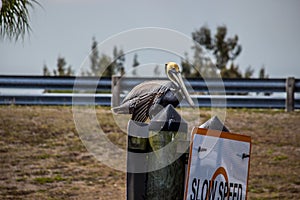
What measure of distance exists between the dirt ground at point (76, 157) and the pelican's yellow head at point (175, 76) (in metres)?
4.09

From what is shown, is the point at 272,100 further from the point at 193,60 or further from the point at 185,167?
the point at 185,167

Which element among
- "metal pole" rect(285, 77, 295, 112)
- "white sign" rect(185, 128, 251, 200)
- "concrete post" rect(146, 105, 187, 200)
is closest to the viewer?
"white sign" rect(185, 128, 251, 200)

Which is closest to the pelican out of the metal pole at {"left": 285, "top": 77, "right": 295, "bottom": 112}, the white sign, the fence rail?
the white sign

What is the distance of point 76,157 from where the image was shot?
10.8 metres

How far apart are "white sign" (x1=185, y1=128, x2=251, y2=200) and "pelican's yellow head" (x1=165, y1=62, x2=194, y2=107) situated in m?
0.42

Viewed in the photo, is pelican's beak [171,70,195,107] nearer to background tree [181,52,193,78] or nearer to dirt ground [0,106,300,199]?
background tree [181,52,193,78]

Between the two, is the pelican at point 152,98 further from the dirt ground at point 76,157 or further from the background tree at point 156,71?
the dirt ground at point 76,157

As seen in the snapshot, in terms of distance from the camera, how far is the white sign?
4.96 meters

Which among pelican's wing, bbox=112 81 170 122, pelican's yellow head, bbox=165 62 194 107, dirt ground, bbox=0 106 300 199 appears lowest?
dirt ground, bbox=0 106 300 199

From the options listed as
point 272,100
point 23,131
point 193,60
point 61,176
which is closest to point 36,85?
point 23,131

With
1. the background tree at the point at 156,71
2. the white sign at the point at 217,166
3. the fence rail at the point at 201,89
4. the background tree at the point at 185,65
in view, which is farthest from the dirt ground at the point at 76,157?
the white sign at the point at 217,166

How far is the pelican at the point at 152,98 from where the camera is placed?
5277mm

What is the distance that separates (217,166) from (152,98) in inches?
27.3

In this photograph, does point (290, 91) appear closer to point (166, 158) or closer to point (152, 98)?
point (152, 98)
